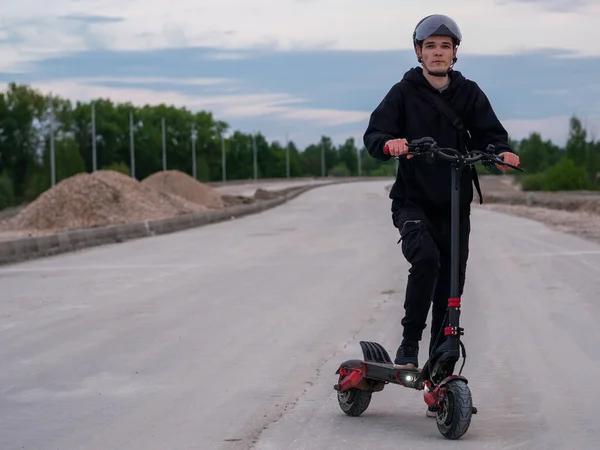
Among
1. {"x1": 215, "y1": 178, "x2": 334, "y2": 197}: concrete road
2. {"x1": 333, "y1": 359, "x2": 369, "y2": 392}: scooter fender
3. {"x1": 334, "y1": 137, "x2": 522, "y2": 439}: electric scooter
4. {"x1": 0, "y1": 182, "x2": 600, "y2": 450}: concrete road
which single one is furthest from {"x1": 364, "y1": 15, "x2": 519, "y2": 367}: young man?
{"x1": 215, "y1": 178, "x2": 334, "y2": 197}: concrete road

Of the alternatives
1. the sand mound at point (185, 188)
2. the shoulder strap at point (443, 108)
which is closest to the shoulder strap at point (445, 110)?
the shoulder strap at point (443, 108)

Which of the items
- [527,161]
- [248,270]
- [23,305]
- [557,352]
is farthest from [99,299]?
[527,161]

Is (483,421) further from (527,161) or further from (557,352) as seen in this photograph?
(527,161)

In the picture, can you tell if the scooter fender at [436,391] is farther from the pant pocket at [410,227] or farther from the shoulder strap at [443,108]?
the shoulder strap at [443,108]

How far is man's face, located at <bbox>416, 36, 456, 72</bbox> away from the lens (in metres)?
6.32

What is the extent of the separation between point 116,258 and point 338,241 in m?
5.00

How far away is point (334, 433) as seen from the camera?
246 inches

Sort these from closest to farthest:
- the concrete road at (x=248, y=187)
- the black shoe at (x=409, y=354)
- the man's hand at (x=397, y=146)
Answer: the man's hand at (x=397, y=146)
the black shoe at (x=409, y=354)
the concrete road at (x=248, y=187)

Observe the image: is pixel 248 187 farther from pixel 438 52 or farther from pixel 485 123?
pixel 438 52

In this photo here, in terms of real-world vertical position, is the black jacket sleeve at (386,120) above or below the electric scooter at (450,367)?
above

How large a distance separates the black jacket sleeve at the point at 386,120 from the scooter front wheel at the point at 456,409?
4.07 feet

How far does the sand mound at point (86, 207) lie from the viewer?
121ft

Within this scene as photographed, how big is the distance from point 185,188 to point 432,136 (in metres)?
49.8

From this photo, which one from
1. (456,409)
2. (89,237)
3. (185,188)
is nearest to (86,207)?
(89,237)
